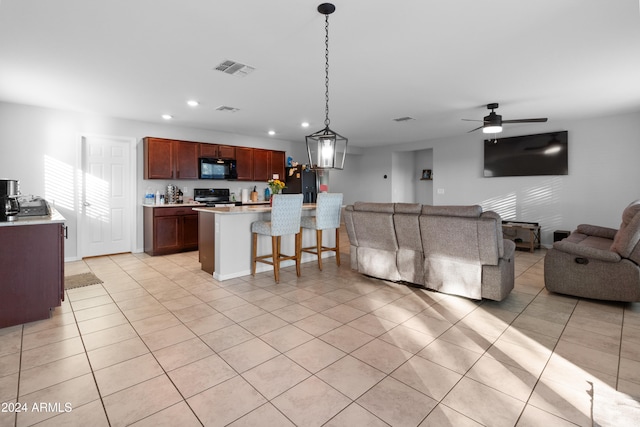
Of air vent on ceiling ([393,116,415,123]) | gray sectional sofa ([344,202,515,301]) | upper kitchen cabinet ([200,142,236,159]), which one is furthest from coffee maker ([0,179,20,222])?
air vent on ceiling ([393,116,415,123])

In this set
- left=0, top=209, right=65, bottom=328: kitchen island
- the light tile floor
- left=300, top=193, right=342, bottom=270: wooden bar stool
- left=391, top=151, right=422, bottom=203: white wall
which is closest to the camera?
the light tile floor

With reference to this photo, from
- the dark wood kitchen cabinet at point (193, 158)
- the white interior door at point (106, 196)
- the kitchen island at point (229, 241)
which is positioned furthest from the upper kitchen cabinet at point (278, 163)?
the kitchen island at point (229, 241)

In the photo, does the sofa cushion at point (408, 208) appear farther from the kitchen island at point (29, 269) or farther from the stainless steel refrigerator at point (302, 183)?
the stainless steel refrigerator at point (302, 183)

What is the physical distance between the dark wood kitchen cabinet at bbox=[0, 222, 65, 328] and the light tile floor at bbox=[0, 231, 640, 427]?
0.48 ft

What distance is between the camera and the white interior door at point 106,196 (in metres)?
5.39

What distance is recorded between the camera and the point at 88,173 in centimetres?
540

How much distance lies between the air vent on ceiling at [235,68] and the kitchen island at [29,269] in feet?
7.00

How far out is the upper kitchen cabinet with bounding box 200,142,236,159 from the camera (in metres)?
6.40

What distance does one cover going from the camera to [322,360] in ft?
7.05

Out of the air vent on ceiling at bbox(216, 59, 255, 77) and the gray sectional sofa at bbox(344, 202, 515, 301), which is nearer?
the gray sectional sofa at bbox(344, 202, 515, 301)

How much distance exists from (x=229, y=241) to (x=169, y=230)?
220 centimetres

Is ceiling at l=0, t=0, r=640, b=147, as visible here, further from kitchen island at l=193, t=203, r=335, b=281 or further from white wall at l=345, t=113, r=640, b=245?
kitchen island at l=193, t=203, r=335, b=281

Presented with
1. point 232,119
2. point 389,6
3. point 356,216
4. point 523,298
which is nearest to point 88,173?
point 232,119

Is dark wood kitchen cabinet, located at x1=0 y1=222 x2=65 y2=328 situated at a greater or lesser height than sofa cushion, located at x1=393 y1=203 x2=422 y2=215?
lesser
